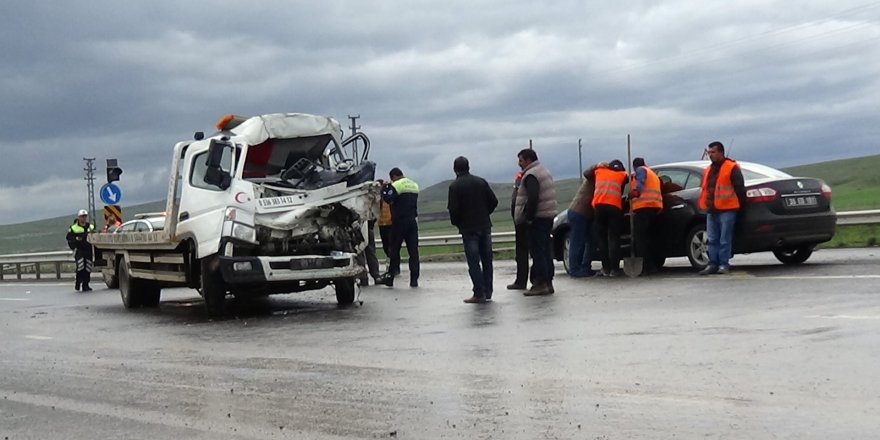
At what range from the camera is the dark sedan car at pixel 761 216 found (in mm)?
14914

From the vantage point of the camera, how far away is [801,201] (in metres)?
15.1

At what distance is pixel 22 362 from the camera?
35.3 ft

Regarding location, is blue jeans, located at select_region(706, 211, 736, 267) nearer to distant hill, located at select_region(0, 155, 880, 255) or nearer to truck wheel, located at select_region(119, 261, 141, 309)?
truck wheel, located at select_region(119, 261, 141, 309)

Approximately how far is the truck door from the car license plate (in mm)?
7578

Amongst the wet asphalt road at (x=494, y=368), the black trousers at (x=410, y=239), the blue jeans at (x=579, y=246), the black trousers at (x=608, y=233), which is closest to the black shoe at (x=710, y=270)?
the wet asphalt road at (x=494, y=368)

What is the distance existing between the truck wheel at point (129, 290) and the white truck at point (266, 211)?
1544mm

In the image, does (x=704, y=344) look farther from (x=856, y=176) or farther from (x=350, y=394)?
(x=856, y=176)

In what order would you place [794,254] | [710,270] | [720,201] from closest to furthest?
1. [720,201]
2. [710,270]
3. [794,254]

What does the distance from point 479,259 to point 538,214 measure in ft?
3.19

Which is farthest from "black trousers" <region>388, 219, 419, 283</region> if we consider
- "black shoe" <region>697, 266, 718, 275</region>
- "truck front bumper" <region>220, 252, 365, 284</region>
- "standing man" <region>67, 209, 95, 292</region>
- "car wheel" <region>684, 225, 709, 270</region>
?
"standing man" <region>67, 209, 95, 292</region>

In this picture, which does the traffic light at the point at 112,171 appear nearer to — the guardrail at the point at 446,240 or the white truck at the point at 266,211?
the guardrail at the point at 446,240

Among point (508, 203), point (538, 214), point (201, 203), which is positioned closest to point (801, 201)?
point (538, 214)

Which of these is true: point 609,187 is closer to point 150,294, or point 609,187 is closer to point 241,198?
point 241,198

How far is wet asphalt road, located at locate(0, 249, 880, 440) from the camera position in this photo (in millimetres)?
6312
